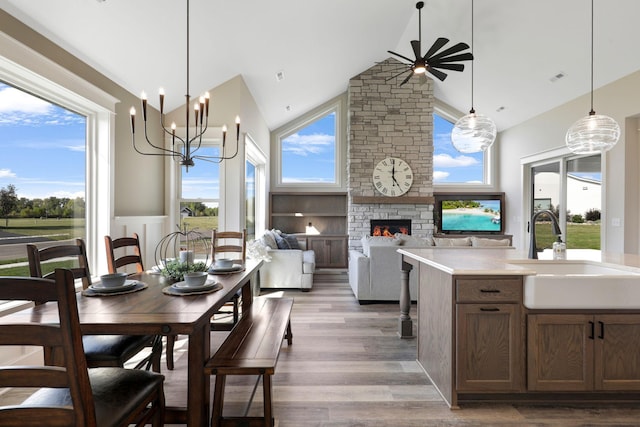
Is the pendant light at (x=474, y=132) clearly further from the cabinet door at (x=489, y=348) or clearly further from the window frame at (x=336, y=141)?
the window frame at (x=336, y=141)

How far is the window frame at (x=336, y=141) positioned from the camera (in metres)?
7.54

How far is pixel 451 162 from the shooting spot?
7.75 meters

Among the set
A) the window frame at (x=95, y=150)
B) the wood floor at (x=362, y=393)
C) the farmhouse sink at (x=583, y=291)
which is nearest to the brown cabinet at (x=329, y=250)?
the wood floor at (x=362, y=393)

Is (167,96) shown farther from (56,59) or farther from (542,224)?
(542,224)

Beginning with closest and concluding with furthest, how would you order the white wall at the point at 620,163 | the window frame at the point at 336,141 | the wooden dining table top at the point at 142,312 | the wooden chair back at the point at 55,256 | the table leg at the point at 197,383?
the wooden dining table top at the point at 142,312, the table leg at the point at 197,383, the wooden chair back at the point at 55,256, the white wall at the point at 620,163, the window frame at the point at 336,141

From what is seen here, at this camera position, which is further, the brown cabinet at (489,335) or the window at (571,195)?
the window at (571,195)

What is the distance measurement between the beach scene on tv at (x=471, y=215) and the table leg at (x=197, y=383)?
666 cm

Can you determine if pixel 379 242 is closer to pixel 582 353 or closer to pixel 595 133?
pixel 595 133

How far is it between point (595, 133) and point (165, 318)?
3644mm

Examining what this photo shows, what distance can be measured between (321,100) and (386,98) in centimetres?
138

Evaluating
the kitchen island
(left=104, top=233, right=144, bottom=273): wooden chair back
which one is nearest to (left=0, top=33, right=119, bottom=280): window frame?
(left=104, top=233, right=144, bottom=273): wooden chair back

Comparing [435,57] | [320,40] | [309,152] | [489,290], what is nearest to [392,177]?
[309,152]

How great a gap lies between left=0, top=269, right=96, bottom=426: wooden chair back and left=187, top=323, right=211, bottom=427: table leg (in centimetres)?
55

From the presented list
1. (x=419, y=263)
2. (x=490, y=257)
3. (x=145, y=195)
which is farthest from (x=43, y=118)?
(x=490, y=257)
